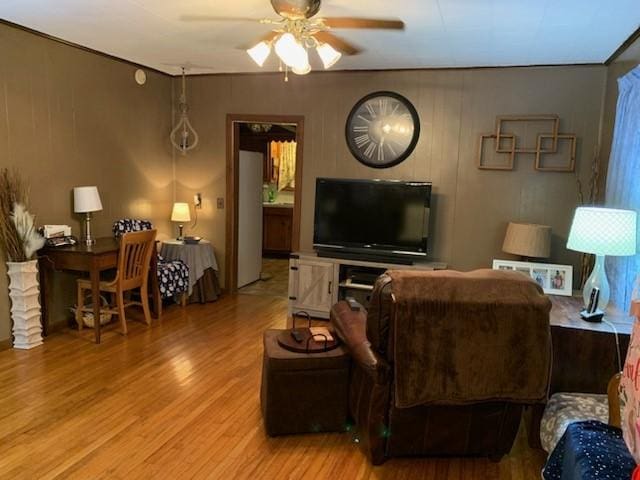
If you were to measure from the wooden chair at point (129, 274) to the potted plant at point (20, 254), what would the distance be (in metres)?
0.43

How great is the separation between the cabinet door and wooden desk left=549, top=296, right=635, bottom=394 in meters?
2.39

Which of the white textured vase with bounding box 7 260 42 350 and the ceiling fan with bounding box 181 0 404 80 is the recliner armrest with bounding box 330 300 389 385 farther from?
the white textured vase with bounding box 7 260 42 350

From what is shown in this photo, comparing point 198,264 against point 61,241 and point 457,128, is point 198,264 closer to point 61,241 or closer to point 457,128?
point 61,241

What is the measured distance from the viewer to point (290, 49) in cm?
267

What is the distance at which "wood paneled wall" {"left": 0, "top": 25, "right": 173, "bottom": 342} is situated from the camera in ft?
12.0

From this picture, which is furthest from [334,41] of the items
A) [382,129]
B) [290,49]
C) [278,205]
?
[278,205]

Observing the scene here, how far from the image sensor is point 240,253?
18.8ft

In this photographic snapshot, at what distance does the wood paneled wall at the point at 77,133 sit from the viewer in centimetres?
365

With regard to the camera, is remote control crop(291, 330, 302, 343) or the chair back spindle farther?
the chair back spindle

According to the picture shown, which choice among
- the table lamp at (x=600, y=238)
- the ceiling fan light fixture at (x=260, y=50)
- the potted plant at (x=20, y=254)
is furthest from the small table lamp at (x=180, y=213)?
the table lamp at (x=600, y=238)

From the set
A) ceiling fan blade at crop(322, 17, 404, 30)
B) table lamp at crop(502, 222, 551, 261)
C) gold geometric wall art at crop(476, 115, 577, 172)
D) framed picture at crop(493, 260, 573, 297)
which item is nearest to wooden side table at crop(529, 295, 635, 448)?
framed picture at crop(493, 260, 573, 297)

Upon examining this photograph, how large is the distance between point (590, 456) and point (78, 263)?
3647mm

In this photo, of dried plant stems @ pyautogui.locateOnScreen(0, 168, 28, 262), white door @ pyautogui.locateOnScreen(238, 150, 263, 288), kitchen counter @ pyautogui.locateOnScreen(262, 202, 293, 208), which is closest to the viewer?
dried plant stems @ pyautogui.locateOnScreen(0, 168, 28, 262)

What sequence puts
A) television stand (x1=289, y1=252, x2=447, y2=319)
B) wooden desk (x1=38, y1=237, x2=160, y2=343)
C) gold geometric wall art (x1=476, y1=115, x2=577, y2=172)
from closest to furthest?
wooden desk (x1=38, y1=237, x2=160, y2=343), gold geometric wall art (x1=476, y1=115, x2=577, y2=172), television stand (x1=289, y1=252, x2=447, y2=319)
